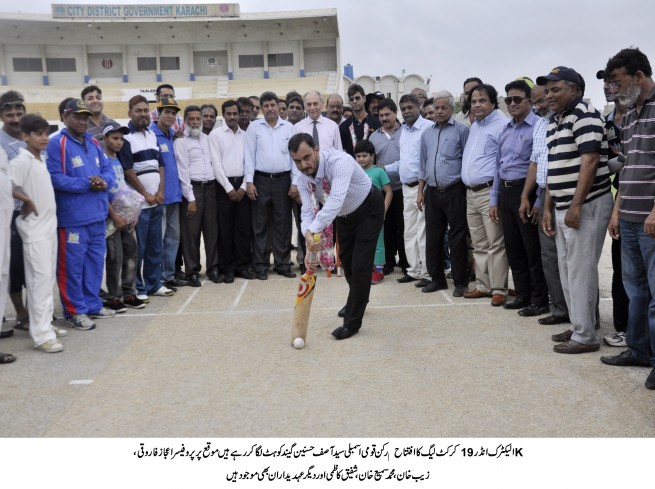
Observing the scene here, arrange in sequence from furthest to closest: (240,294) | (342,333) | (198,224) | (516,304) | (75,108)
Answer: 1. (198,224)
2. (240,294)
3. (516,304)
4. (75,108)
5. (342,333)

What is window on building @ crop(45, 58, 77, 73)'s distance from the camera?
41.4 meters

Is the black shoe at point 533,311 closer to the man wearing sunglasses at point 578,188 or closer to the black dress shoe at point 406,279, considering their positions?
the man wearing sunglasses at point 578,188

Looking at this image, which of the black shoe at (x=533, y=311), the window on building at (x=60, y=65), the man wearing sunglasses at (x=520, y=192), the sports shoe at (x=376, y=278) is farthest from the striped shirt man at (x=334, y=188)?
the window on building at (x=60, y=65)

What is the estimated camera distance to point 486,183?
253 inches

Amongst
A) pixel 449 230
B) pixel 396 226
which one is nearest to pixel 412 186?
pixel 396 226

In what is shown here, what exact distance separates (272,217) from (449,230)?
2599 millimetres

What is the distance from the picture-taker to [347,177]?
5090 mm

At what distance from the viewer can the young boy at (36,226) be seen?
204 inches

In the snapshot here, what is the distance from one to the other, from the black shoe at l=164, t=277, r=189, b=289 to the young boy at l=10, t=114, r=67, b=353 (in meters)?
2.41

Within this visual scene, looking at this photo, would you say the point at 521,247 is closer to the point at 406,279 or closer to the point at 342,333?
the point at 406,279

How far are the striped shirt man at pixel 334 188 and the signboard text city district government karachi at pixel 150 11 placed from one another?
40.0 metres

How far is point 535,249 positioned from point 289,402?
330 cm

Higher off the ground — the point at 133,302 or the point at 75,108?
the point at 75,108
